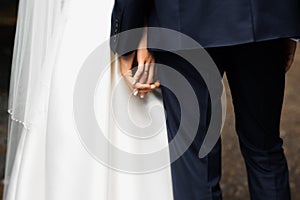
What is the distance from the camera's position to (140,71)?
1145mm

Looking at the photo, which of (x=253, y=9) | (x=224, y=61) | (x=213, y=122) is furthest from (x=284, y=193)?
(x=253, y=9)

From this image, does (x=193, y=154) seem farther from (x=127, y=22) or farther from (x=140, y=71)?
(x=127, y=22)

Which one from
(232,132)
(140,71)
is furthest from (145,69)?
(232,132)

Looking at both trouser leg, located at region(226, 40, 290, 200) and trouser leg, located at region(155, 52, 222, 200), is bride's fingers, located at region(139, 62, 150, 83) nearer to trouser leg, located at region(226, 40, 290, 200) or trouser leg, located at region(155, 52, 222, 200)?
trouser leg, located at region(155, 52, 222, 200)

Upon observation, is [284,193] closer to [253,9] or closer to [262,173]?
[262,173]

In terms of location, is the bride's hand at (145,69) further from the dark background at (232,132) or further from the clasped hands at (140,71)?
the dark background at (232,132)

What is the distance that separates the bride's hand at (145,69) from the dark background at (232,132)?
708 millimetres

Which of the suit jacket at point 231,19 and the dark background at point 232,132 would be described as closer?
the suit jacket at point 231,19

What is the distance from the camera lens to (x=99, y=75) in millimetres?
1210

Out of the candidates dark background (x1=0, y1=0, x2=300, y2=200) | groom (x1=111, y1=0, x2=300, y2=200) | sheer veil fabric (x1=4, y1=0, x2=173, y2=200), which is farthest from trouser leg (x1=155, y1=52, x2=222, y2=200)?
dark background (x1=0, y1=0, x2=300, y2=200)

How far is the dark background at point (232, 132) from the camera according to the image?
179 cm

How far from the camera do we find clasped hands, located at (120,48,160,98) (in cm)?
114

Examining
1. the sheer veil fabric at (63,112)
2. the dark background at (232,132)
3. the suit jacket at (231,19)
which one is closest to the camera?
the suit jacket at (231,19)

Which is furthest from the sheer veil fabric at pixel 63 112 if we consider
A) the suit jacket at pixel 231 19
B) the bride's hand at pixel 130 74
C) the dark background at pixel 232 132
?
the dark background at pixel 232 132
